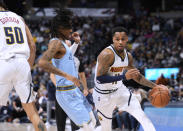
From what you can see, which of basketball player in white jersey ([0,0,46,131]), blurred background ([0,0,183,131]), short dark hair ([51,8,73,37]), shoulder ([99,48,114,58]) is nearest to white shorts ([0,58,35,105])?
basketball player in white jersey ([0,0,46,131])

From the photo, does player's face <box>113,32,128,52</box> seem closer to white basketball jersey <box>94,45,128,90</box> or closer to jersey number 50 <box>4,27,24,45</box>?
white basketball jersey <box>94,45,128,90</box>

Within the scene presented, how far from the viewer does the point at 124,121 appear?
8.38 meters

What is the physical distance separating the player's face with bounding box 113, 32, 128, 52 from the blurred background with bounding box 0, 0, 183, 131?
3.96 m

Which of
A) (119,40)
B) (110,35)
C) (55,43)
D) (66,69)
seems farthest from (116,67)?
(110,35)

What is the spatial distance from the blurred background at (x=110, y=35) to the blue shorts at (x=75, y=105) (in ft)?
15.7

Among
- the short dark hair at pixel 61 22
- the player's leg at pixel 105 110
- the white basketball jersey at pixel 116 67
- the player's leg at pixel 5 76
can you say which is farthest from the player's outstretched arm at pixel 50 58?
the player's leg at pixel 105 110

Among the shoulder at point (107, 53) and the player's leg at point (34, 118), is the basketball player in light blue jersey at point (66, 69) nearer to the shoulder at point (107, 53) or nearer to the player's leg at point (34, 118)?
the player's leg at point (34, 118)

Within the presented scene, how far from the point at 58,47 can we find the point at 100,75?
103 cm

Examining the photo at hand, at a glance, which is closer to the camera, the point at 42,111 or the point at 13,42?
the point at 13,42

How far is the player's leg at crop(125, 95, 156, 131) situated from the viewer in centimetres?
445

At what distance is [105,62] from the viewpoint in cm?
455

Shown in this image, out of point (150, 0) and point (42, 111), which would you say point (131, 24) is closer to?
point (150, 0)

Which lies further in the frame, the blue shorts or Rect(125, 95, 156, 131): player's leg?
Rect(125, 95, 156, 131): player's leg

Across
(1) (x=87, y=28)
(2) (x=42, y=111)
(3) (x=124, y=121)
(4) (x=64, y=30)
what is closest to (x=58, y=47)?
(4) (x=64, y=30)
